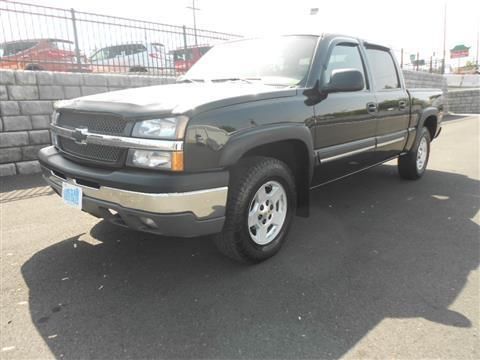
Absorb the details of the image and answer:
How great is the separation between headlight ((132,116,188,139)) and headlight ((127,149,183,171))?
99 mm

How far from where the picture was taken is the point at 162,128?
2.56m

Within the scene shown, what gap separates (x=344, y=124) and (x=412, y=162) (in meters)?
2.48

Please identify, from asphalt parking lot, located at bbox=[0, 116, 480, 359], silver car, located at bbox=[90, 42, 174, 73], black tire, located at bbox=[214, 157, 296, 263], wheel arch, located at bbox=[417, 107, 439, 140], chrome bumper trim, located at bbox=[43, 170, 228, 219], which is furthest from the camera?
silver car, located at bbox=[90, 42, 174, 73]

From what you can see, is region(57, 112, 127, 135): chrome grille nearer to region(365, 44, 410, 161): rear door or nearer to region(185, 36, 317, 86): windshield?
region(185, 36, 317, 86): windshield

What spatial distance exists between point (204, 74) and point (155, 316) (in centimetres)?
245

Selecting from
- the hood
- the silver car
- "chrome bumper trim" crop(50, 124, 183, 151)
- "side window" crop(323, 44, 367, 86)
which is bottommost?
"chrome bumper trim" crop(50, 124, 183, 151)

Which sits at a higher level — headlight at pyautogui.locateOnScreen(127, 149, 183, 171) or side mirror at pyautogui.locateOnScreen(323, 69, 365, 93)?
side mirror at pyautogui.locateOnScreen(323, 69, 365, 93)

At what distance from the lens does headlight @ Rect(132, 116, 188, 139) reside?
252 cm

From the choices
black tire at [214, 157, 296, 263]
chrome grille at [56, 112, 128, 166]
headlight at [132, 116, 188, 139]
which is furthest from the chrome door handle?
chrome grille at [56, 112, 128, 166]

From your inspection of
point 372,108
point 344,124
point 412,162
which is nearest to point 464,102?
point 412,162

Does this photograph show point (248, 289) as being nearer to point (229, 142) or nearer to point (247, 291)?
point (247, 291)

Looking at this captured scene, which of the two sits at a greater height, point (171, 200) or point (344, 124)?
point (344, 124)

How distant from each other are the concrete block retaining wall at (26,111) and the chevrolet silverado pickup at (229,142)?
131 inches

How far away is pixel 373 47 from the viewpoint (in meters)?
4.88
